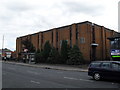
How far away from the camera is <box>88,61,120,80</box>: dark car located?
1292cm

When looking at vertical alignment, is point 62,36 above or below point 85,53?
above

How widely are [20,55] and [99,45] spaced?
127ft

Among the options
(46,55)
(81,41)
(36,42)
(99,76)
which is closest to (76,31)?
(81,41)

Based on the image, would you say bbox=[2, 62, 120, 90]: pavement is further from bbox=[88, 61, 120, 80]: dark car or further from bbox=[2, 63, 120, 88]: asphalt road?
bbox=[88, 61, 120, 80]: dark car

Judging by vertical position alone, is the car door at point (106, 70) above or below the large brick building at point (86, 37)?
below

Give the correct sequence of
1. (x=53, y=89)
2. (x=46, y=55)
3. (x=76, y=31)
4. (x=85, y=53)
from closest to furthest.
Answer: (x=53, y=89)
(x=85, y=53)
(x=76, y=31)
(x=46, y=55)

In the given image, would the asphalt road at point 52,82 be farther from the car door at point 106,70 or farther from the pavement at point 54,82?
the car door at point 106,70

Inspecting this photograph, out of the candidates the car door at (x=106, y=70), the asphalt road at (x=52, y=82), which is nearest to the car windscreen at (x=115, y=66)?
the car door at (x=106, y=70)

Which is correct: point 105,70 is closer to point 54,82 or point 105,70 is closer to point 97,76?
point 97,76

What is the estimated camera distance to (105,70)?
1357cm

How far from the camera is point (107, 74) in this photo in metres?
13.4

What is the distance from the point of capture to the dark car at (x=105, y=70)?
12920 millimetres

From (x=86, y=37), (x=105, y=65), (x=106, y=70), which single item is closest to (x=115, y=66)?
(x=106, y=70)

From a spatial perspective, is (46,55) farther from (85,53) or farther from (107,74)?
(107,74)
